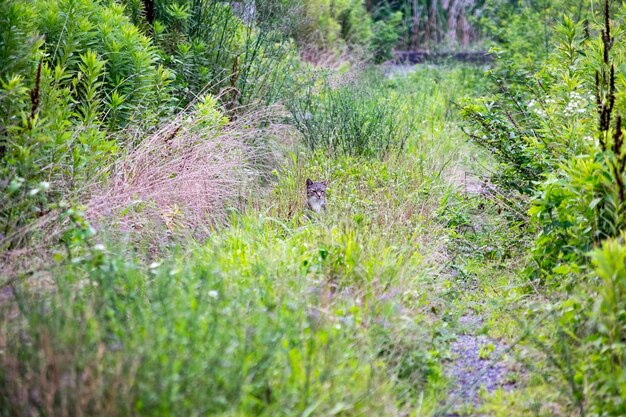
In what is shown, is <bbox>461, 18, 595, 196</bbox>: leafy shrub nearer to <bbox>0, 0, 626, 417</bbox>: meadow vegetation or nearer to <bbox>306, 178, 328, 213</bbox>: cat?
<bbox>0, 0, 626, 417</bbox>: meadow vegetation

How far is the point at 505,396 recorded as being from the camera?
3736 mm

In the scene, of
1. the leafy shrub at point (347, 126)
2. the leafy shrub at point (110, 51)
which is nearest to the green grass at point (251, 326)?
the leafy shrub at point (110, 51)

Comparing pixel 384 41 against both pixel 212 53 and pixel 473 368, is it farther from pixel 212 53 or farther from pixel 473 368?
pixel 473 368

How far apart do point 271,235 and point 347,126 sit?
2.86 m

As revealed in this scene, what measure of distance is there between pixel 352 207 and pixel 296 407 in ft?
9.66

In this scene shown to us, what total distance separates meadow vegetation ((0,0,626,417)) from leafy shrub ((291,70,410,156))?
3cm

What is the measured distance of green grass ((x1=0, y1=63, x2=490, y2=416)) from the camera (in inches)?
111

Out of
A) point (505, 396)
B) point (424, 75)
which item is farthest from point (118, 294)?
point (424, 75)

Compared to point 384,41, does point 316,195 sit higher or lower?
lower

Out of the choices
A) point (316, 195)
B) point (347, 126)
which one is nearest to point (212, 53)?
point (347, 126)

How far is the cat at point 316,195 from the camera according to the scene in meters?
5.88

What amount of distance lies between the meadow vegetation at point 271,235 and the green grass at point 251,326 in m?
0.02

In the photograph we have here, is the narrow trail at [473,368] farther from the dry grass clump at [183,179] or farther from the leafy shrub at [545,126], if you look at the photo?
the dry grass clump at [183,179]

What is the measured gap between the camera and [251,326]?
3336 millimetres
